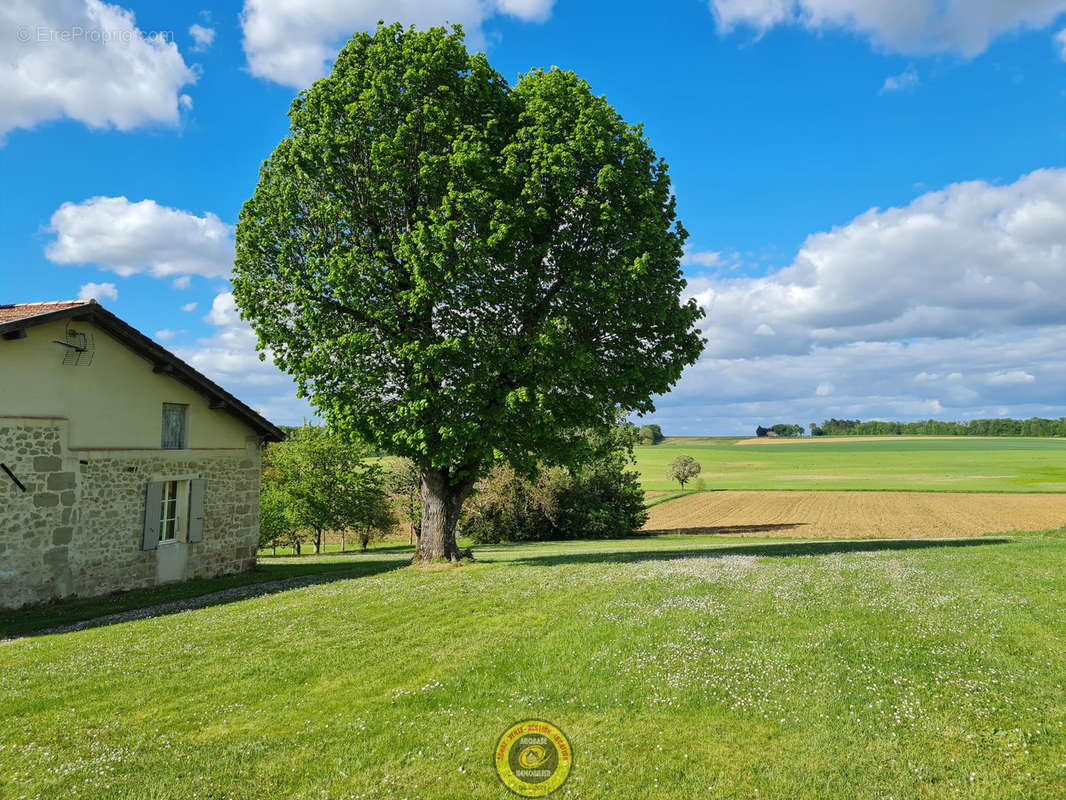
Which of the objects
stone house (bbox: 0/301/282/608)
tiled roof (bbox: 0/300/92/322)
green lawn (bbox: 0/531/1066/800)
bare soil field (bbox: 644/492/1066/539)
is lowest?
bare soil field (bbox: 644/492/1066/539)

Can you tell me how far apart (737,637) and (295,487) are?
36715mm

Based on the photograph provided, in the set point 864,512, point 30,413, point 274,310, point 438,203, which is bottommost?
point 864,512

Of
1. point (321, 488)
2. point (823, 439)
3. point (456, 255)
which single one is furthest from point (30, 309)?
point (823, 439)

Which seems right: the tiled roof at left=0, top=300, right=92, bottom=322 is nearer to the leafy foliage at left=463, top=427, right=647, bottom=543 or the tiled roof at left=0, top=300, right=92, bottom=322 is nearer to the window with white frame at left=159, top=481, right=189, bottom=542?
the window with white frame at left=159, top=481, right=189, bottom=542

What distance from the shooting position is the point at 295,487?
41875 millimetres

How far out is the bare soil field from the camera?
43.6m

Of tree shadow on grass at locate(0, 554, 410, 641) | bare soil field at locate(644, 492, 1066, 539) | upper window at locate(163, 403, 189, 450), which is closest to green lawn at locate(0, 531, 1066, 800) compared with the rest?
tree shadow on grass at locate(0, 554, 410, 641)

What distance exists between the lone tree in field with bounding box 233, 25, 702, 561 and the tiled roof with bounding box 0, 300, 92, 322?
15.8 feet

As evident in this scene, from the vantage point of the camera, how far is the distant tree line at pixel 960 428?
16150 centimetres

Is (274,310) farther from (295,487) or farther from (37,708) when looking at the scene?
(295,487)

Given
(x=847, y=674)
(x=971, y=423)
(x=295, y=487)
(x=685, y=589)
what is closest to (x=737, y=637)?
(x=847, y=674)

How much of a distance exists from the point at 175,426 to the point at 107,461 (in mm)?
2975

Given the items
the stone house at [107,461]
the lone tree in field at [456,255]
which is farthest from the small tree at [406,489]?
the lone tree in field at [456,255]

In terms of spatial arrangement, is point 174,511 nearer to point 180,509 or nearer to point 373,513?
point 180,509
